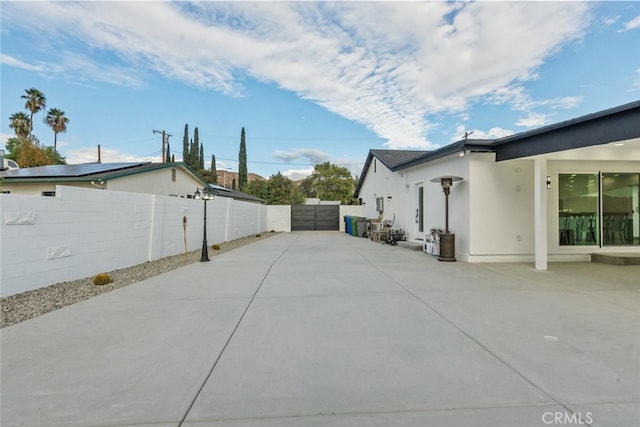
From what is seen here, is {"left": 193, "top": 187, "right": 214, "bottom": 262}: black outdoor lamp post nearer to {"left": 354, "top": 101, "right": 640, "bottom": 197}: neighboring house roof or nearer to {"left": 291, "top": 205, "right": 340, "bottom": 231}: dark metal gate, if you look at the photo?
{"left": 354, "top": 101, "right": 640, "bottom": 197}: neighboring house roof

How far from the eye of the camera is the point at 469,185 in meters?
8.66

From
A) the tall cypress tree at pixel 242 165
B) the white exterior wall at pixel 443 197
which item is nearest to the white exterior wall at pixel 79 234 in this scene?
the white exterior wall at pixel 443 197

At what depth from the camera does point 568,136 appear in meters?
6.09

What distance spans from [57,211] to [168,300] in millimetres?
2561

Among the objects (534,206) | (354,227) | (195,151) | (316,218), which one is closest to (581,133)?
(534,206)

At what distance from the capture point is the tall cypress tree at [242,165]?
40938 millimetres

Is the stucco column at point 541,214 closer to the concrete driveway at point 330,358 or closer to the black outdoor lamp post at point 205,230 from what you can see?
the concrete driveway at point 330,358

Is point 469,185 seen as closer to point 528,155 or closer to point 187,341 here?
point 528,155

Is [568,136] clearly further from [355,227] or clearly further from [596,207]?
[355,227]

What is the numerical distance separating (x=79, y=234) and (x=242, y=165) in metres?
36.1

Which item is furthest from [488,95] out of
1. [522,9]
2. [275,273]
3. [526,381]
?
[526,381]

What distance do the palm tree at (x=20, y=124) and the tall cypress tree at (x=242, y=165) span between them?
20.0 m

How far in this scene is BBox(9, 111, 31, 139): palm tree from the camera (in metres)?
29.5

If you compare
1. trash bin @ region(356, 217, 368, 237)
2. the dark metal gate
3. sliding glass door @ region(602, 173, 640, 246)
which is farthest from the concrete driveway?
the dark metal gate
